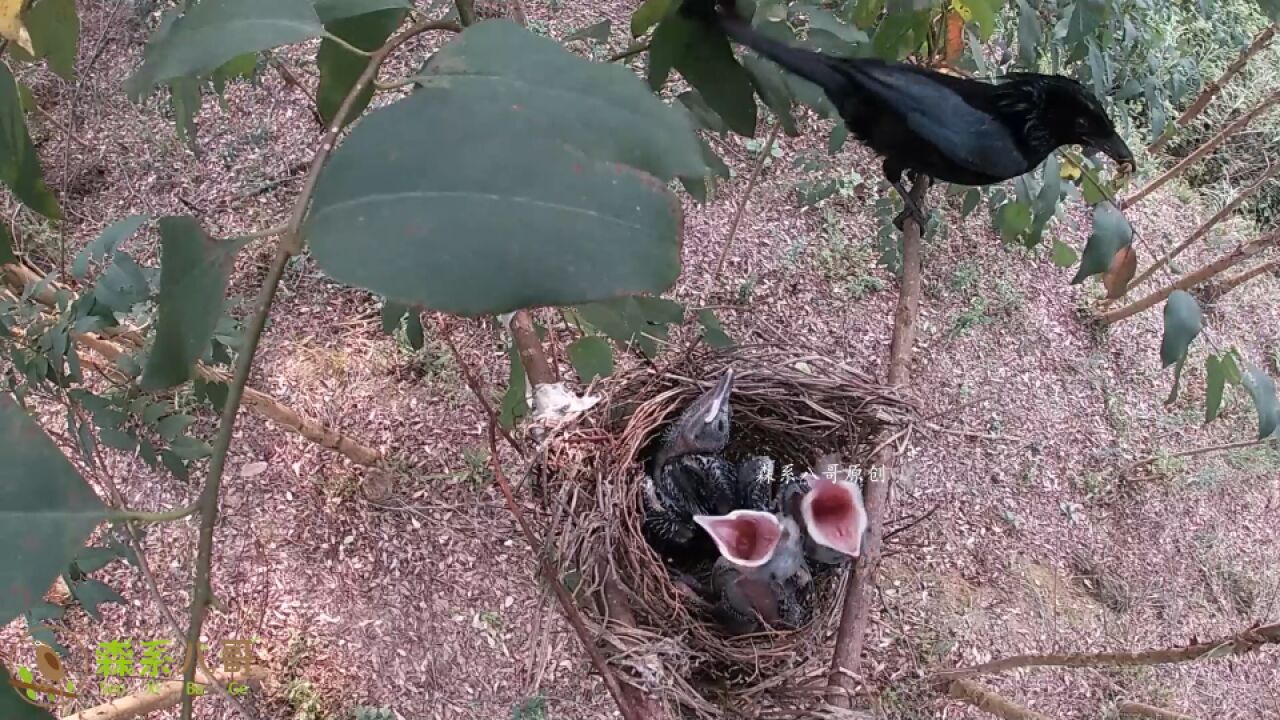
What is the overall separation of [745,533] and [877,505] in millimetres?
195

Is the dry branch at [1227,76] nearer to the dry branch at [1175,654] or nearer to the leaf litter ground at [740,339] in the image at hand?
the leaf litter ground at [740,339]

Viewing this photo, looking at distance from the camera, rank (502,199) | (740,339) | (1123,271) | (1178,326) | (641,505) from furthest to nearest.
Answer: (740,339), (641,505), (1123,271), (1178,326), (502,199)

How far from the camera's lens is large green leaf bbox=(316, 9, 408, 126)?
2.37ft

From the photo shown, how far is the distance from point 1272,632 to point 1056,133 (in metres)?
0.67

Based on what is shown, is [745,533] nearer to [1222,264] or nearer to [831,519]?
[831,519]

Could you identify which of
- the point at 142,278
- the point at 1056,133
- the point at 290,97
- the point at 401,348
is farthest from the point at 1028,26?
the point at 290,97

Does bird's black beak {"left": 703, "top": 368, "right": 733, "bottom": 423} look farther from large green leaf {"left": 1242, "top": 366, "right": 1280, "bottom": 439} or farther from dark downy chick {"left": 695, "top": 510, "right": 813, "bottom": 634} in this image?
large green leaf {"left": 1242, "top": 366, "right": 1280, "bottom": 439}

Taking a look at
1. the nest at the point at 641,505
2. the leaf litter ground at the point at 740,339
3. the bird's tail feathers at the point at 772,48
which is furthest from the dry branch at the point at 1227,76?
the bird's tail feathers at the point at 772,48

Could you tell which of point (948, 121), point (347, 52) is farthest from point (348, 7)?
point (948, 121)

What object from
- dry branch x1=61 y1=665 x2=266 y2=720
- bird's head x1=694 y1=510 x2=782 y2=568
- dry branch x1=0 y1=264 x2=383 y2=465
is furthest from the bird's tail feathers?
dry branch x1=61 y1=665 x2=266 y2=720

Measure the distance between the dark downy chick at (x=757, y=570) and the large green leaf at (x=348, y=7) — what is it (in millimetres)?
797

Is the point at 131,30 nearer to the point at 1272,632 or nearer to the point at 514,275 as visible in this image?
the point at 514,275

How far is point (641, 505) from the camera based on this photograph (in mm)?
1280

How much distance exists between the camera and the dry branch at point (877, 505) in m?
1.04
